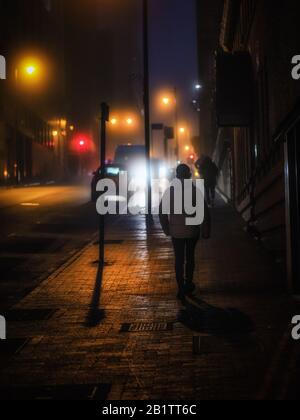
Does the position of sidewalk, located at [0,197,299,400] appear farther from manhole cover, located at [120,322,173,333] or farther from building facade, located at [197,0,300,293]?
building facade, located at [197,0,300,293]

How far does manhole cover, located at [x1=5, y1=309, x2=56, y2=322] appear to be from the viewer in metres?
8.62

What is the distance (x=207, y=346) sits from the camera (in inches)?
273

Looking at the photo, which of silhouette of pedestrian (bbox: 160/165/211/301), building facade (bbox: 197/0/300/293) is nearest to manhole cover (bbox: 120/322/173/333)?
silhouette of pedestrian (bbox: 160/165/211/301)

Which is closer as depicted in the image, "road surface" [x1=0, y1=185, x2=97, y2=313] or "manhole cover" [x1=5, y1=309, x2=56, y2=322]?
"manhole cover" [x1=5, y1=309, x2=56, y2=322]

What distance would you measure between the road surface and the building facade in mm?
4083

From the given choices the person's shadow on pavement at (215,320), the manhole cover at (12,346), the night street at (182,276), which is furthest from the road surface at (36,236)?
the person's shadow on pavement at (215,320)

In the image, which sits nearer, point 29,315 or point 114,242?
point 29,315

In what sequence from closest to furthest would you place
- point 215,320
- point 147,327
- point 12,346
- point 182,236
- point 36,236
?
point 12,346, point 147,327, point 215,320, point 182,236, point 36,236

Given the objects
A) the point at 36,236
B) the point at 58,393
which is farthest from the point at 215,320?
the point at 36,236

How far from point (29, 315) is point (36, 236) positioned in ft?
32.1

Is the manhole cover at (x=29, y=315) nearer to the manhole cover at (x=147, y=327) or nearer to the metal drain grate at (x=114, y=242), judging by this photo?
the manhole cover at (x=147, y=327)

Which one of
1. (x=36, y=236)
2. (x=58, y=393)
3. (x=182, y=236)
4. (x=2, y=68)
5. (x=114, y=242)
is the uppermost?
(x=2, y=68)

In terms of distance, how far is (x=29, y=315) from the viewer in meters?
8.84

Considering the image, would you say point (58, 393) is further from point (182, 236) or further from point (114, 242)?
point (114, 242)
